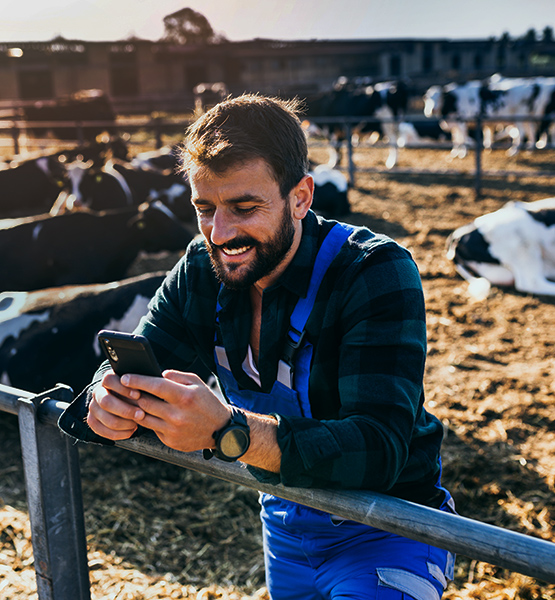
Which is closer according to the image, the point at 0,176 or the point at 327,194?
the point at 327,194

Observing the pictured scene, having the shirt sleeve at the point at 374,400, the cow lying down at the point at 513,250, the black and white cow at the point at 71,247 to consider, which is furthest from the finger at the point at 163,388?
the black and white cow at the point at 71,247

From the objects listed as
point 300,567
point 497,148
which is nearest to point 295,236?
point 300,567

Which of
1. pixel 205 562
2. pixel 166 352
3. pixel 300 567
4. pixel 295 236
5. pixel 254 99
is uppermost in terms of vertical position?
pixel 254 99

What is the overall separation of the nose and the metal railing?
20.6 inches

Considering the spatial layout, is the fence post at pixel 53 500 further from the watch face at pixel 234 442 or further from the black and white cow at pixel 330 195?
the black and white cow at pixel 330 195

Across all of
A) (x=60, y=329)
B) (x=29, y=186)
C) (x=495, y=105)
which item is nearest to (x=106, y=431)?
(x=60, y=329)

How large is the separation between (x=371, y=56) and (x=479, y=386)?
3649 centimetres

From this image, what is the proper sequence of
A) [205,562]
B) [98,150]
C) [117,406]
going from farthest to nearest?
[98,150] < [205,562] < [117,406]

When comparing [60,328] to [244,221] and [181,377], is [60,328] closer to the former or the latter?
[244,221]

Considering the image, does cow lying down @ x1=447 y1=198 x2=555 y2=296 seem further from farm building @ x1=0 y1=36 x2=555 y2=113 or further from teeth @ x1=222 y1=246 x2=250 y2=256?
farm building @ x1=0 y1=36 x2=555 y2=113

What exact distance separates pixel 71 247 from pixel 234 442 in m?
5.77

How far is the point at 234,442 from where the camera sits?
1.25 metres

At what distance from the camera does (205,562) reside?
2805 mm

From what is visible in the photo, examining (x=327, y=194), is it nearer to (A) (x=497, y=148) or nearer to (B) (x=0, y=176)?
(B) (x=0, y=176)
